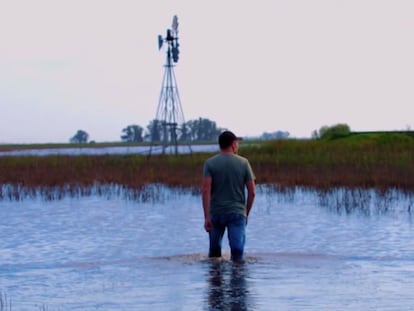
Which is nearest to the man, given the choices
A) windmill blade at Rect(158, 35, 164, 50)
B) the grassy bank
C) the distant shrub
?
the grassy bank

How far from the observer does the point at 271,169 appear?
30.0 metres

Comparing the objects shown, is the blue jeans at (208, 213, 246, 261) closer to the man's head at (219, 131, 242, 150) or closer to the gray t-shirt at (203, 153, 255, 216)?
the gray t-shirt at (203, 153, 255, 216)

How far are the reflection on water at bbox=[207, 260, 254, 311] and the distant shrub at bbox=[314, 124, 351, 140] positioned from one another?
34.4m

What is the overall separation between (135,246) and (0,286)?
4.86m

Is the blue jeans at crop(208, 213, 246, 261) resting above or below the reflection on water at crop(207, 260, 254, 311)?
above

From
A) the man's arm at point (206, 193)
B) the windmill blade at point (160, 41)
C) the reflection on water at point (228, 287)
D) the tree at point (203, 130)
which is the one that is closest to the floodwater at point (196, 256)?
the reflection on water at point (228, 287)

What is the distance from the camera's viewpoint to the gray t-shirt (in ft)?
35.3

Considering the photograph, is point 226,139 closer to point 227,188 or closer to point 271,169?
point 227,188

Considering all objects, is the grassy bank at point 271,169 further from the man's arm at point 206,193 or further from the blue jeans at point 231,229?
the man's arm at point 206,193

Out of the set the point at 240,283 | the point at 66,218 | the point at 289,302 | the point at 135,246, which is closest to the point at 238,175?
the point at 240,283

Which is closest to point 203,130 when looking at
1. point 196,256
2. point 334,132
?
point 334,132

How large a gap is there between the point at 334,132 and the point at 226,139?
120ft

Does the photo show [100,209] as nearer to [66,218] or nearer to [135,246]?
[66,218]

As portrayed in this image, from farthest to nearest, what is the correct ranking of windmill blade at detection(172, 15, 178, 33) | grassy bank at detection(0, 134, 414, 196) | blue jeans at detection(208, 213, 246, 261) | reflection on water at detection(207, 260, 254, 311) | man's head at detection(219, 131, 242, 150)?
windmill blade at detection(172, 15, 178, 33), grassy bank at detection(0, 134, 414, 196), blue jeans at detection(208, 213, 246, 261), man's head at detection(219, 131, 242, 150), reflection on water at detection(207, 260, 254, 311)
